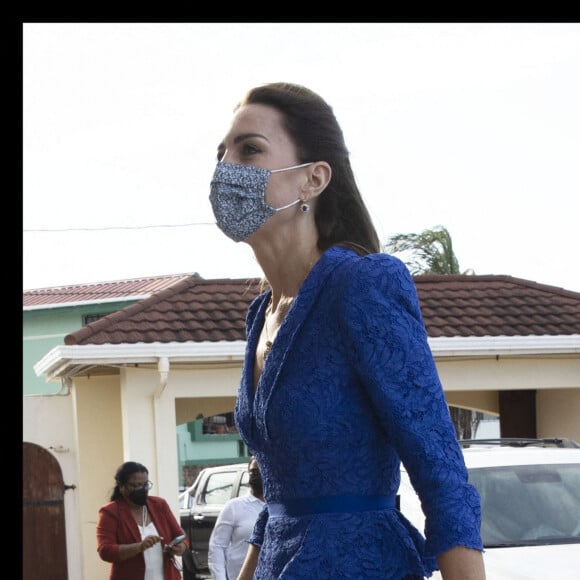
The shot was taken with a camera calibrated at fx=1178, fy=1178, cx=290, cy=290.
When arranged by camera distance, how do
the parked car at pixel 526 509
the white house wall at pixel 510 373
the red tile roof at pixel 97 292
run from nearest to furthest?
1. the parked car at pixel 526 509
2. the white house wall at pixel 510 373
3. the red tile roof at pixel 97 292

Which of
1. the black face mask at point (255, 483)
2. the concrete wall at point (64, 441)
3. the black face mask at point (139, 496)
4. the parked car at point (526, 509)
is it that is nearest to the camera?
the parked car at point (526, 509)

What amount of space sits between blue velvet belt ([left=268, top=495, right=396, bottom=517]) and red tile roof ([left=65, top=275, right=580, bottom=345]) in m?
10.9

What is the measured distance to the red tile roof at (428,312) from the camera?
13409 mm

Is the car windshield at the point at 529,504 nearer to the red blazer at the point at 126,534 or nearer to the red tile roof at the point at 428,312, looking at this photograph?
the red blazer at the point at 126,534

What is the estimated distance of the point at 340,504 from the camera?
2.12 metres

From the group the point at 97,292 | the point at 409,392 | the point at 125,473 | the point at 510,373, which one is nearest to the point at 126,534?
the point at 125,473

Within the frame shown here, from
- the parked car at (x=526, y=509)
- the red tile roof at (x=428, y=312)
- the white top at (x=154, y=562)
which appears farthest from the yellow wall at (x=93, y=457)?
the parked car at (x=526, y=509)

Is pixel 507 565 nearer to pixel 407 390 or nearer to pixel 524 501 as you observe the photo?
pixel 524 501

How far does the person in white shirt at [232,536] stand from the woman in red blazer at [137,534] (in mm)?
442

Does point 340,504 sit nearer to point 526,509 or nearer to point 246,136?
point 246,136

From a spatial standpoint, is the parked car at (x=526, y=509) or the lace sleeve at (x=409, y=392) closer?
the lace sleeve at (x=409, y=392)

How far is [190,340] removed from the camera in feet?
43.6

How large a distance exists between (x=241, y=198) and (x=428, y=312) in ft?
41.2

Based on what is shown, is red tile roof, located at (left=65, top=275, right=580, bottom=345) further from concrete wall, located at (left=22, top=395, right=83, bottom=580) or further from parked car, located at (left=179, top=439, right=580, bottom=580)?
parked car, located at (left=179, top=439, right=580, bottom=580)
